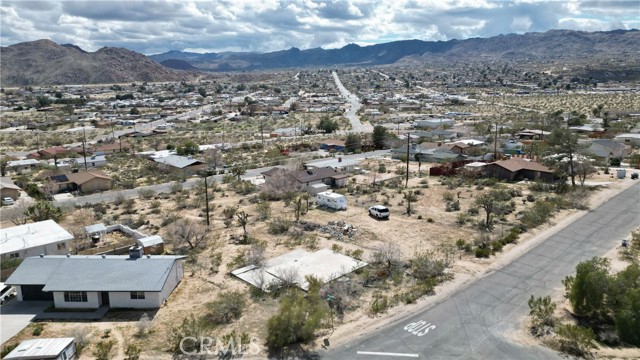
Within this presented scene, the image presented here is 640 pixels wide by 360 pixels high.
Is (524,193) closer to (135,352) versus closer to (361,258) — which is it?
(361,258)

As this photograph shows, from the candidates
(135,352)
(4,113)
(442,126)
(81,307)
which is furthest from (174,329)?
(4,113)

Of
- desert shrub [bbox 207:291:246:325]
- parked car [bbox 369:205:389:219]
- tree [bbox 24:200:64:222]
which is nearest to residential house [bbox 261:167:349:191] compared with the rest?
parked car [bbox 369:205:389:219]

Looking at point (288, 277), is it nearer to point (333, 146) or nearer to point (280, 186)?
point (280, 186)

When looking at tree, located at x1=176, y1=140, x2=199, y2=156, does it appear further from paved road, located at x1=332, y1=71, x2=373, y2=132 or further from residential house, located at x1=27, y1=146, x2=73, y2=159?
paved road, located at x1=332, y1=71, x2=373, y2=132

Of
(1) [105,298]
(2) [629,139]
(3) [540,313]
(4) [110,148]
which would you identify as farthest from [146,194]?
(2) [629,139]

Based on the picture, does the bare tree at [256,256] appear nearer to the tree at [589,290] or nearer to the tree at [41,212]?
the tree at [589,290]

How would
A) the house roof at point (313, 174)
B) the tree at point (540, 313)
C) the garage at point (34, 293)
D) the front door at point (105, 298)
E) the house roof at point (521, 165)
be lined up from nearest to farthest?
the tree at point (540, 313)
the front door at point (105, 298)
the garage at point (34, 293)
the house roof at point (313, 174)
the house roof at point (521, 165)

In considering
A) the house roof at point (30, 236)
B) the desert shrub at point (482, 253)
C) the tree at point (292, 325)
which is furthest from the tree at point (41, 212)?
the desert shrub at point (482, 253)
